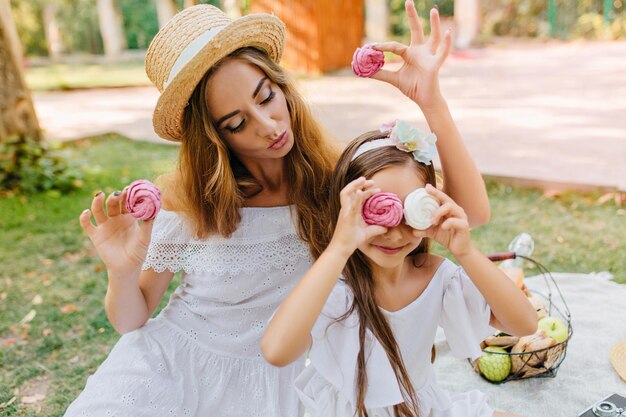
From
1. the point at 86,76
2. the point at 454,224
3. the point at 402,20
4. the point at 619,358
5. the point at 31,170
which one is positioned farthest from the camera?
the point at 402,20

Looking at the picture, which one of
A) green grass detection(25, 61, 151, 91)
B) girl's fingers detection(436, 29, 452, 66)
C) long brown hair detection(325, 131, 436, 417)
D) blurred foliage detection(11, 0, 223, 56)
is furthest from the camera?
blurred foliage detection(11, 0, 223, 56)

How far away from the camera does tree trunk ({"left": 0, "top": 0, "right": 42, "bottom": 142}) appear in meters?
6.11

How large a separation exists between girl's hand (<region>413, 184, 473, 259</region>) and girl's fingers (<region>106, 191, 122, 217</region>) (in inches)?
38.0

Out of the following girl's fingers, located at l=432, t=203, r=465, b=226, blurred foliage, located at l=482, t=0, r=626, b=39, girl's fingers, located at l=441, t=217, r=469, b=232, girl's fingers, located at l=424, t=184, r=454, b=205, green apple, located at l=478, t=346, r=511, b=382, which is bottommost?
blurred foliage, located at l=482, t=0, r=626, b=39

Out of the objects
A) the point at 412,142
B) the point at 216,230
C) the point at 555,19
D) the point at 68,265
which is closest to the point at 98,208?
the point at 216,230

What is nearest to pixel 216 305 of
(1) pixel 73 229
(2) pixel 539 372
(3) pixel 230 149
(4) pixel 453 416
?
(3) pixel 230 149

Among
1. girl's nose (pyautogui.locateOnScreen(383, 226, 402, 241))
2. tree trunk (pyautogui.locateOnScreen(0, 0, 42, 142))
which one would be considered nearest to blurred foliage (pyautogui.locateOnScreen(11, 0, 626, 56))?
tree trunk (pyautogui.locateOnScreen(0, 0, 42, 142))

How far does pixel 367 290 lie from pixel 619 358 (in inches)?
63.0

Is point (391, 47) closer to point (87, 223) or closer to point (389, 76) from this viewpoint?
point (389, 76)

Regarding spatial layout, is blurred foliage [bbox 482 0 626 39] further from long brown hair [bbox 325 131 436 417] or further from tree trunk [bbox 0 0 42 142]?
long brown hair [bbox 325 131 436 417]

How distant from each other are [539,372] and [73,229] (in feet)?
12.8

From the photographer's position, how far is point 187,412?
2074 mm

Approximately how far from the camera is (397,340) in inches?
73.5

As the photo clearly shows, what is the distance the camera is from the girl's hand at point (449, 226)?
4.99 ft
